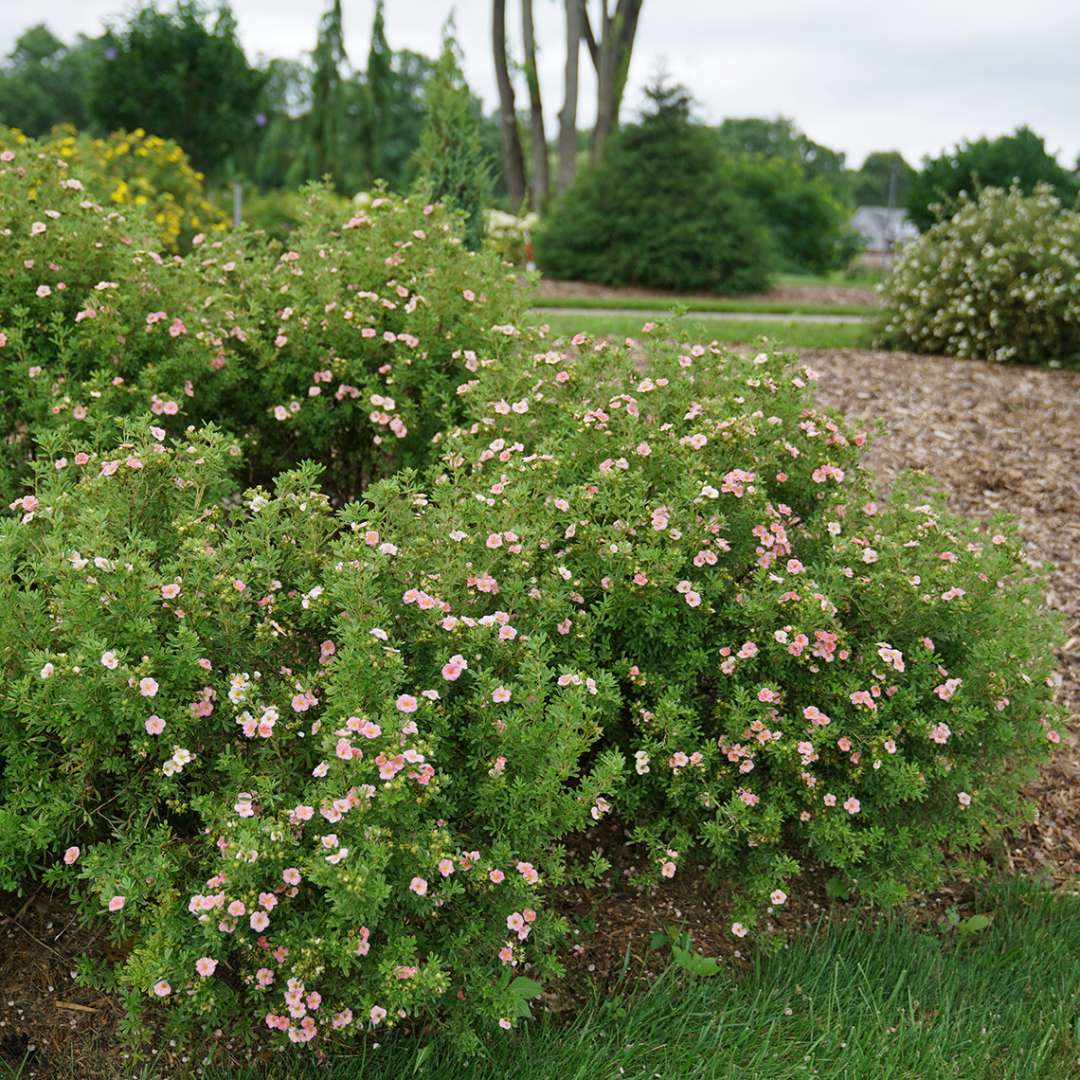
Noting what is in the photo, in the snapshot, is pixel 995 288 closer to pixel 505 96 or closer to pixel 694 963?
pixel 694 963

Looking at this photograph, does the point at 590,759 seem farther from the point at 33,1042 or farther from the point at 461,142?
the point at 461,142

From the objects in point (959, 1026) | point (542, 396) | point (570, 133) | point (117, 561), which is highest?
point (570, 133)

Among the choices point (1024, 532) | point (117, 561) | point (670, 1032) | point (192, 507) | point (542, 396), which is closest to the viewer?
point (117, 561)

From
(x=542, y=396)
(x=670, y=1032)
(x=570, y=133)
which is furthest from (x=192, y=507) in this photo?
(x=570, y=133)

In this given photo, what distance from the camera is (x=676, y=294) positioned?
47.7 feet

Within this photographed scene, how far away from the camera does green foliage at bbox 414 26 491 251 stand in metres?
7.52

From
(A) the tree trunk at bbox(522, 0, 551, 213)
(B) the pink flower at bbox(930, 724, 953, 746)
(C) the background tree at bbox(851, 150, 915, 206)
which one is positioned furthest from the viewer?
(C) the background tree at bbox(851, 150, 915, 206)

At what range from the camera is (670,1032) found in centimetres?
257

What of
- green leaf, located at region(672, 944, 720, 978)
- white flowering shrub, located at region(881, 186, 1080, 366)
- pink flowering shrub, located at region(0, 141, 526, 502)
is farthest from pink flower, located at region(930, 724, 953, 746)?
white flowering shrub, located at region(881, 186, 1080, 366)

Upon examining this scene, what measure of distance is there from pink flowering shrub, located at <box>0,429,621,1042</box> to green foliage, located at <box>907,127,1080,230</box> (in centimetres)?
2043

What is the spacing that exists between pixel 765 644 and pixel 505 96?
16289 mm

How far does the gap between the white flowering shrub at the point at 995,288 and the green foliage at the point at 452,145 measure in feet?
11.4

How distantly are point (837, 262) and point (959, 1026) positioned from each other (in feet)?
79.8

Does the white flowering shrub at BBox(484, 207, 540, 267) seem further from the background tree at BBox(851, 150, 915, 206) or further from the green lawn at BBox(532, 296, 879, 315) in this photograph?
the background tree at BBox(851, 150, 915, 206)
